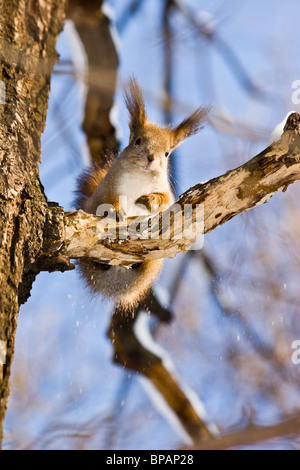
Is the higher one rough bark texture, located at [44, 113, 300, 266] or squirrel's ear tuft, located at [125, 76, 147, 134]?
squirrel's ear tuft, located at [125, 76, 147, 134]

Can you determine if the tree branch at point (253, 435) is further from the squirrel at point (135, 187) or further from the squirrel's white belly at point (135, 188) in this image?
the squirrel's white belly at point (135, 188)

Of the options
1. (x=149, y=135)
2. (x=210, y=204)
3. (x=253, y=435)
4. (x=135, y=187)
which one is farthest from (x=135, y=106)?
(x=253, y=435)

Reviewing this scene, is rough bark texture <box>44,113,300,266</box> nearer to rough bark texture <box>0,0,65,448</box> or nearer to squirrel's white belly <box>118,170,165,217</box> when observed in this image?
rough bark texture <box>0,0,65,448</box>

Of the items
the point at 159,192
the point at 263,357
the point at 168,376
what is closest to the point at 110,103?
the point at 159,192

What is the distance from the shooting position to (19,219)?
147 cm

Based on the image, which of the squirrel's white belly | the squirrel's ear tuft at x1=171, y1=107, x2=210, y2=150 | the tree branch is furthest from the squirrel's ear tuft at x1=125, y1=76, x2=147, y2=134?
the tree branch

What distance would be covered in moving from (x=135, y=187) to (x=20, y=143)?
87 centimetres

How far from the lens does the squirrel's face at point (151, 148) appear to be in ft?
8.02

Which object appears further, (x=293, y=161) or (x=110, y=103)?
(x=110, y=103)

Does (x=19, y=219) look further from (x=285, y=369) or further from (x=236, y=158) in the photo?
(x=285, y=369)

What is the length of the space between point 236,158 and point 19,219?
2063mm

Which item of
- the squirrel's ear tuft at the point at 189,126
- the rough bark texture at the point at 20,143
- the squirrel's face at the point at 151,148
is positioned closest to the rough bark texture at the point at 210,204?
the rough bark texture at the point at 20,143

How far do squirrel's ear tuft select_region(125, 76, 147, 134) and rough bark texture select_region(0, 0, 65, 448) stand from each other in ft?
1.67

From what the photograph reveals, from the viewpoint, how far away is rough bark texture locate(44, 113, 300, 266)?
1.57 m
